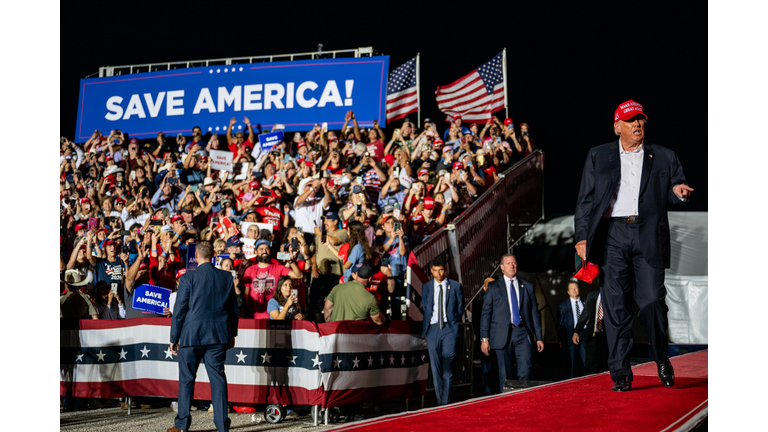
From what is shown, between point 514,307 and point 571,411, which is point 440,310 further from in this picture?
point 571,411

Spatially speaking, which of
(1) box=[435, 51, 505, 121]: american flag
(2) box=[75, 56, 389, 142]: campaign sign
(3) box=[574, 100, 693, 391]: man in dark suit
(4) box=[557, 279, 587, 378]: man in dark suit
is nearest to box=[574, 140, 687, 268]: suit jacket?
(3) box=[574, 100, 693, 391]: man in dark suit

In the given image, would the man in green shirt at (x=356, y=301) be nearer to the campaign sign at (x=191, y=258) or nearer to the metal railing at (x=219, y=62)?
the campaign sign at (x=191, y=258)

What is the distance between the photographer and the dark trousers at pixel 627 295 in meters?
4.19

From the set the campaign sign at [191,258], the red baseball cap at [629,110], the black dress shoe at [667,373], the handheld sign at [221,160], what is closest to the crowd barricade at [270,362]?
the campaign sign at [191,258]

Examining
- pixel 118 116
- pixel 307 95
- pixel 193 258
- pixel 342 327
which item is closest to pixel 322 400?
pixel 342 327

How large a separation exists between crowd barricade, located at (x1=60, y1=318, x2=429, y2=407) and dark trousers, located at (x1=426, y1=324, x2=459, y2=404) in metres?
0.19

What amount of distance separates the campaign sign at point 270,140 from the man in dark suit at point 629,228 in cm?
989

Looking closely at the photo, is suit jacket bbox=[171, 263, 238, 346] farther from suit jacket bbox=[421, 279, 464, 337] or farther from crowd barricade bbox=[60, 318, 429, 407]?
suit jacket bbox=[421, 279, 464, 337]

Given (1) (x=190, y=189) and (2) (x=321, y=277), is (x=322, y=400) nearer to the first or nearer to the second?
(2) (x=321, y=277)

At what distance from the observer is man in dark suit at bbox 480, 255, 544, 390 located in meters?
8.02

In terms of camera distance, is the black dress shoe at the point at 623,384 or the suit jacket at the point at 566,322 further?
the suit jacket at the point at 566,322

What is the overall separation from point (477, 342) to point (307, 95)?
8.88 metres

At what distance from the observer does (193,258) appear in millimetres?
9609

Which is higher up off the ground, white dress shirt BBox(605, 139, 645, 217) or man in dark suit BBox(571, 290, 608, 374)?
white dress shirt BBox(605, 139, 645, 217)
